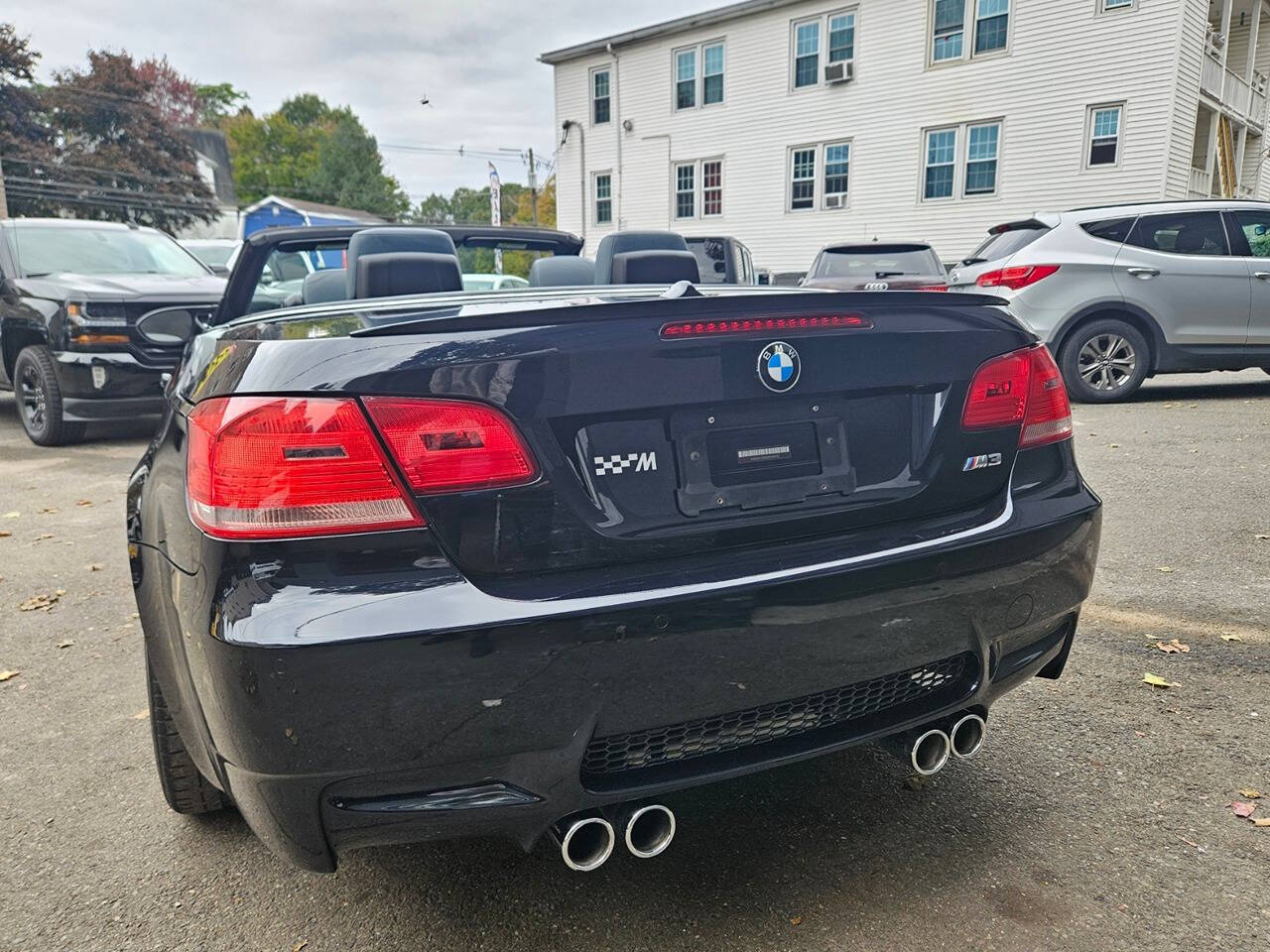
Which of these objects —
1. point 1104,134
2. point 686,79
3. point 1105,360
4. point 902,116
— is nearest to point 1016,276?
point 1105,360

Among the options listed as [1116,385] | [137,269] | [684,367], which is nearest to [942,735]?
[684,367]

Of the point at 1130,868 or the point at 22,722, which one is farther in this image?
the point at 22,722

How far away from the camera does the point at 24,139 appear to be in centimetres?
3656

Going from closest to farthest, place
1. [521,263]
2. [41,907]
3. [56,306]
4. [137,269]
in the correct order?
[41,907], [56,306], [137,269], [521,263]

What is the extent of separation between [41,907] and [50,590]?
2645 mm

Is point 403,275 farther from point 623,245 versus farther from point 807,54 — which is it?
point 807,54

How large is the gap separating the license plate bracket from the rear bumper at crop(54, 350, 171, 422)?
703 centimetres

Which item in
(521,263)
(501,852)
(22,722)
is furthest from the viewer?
(521,263)

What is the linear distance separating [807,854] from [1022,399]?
1180mm

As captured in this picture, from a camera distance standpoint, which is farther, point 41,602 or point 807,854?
point 41,602

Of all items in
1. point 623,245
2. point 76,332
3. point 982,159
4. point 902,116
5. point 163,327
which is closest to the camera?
point 623,245

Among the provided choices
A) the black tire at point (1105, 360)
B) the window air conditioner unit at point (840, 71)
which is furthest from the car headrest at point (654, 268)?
the window air conditioner unit at point (840, 71)

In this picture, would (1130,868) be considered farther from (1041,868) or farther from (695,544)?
(695,544)

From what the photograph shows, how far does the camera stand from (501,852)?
229 centimetres
